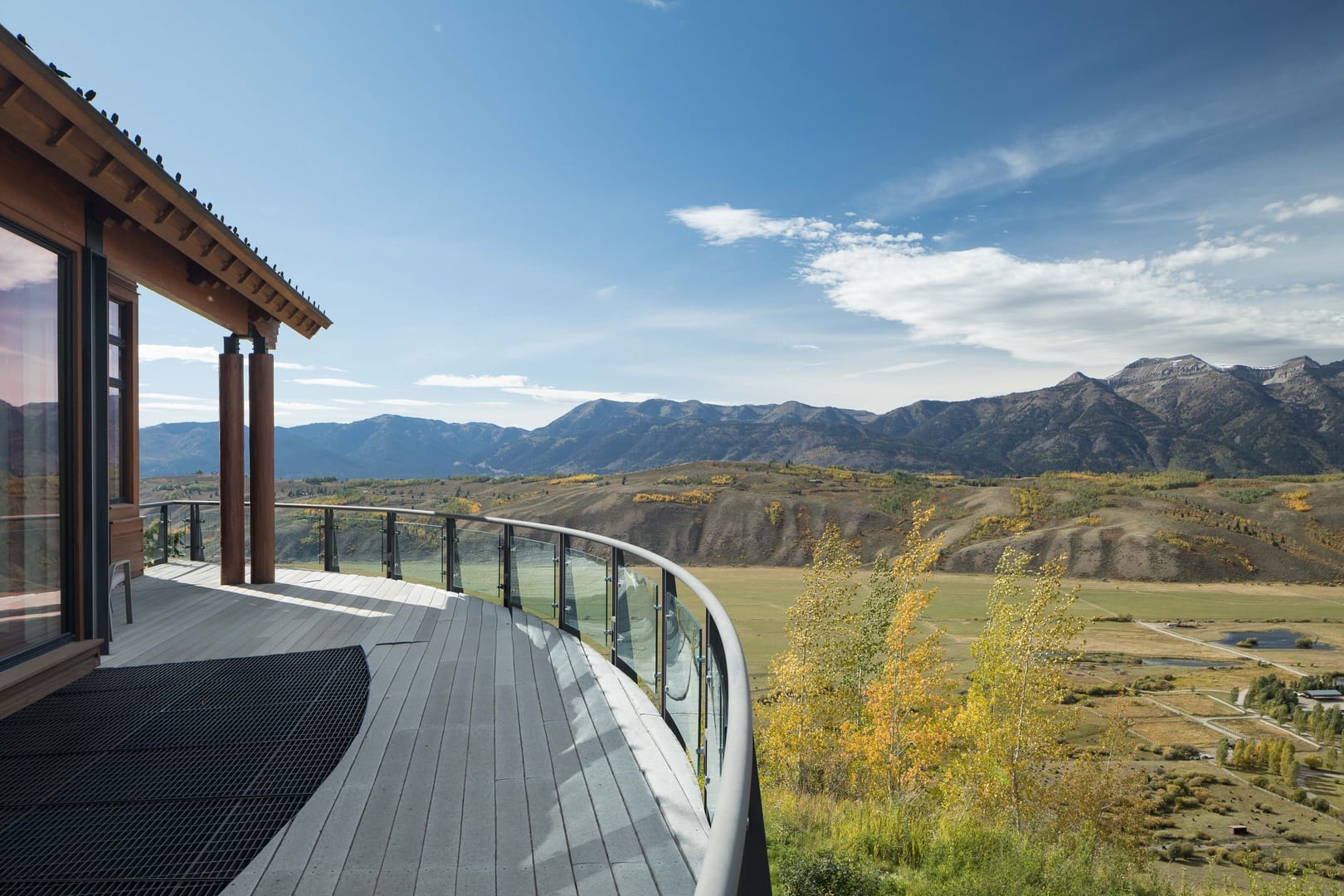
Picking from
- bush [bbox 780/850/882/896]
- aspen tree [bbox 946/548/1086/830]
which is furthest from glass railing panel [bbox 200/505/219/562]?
aspen tree [bbox 946/548/1086/830]

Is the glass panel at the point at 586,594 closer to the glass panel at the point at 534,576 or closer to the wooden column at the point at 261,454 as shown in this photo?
the glass panel at the point at 534,576

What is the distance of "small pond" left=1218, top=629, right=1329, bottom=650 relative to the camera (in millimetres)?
35562

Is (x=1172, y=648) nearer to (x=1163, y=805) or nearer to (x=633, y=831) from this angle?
(x=1163, y=805)

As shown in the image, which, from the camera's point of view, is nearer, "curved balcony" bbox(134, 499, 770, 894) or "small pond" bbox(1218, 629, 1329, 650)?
"curved balcony" bbox(134, 499, 770, 894)

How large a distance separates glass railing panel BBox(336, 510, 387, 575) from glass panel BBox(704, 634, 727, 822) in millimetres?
6661

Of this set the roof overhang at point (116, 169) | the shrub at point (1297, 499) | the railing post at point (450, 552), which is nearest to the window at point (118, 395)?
the roof overhang at point (116, 169)

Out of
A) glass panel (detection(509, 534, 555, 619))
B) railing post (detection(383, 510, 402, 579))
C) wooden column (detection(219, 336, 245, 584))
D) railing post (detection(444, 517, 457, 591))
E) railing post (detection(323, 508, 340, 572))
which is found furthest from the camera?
railing post (detection(323, 508, 340, 572))

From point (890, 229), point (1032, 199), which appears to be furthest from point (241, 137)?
point (1032, 199)

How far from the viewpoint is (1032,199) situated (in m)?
56.7

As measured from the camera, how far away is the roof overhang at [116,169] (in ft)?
11.3

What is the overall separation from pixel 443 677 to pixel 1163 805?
27729 millimetres

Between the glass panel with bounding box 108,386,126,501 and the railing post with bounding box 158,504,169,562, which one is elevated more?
the glass panel with bounding box 108,386,126,501

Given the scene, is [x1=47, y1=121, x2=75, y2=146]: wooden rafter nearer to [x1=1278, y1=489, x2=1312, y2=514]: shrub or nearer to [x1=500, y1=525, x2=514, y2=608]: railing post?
Answer: [x1=500, y1=525, x2=514, y2=608]: railing post

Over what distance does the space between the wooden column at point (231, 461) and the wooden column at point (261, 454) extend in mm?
119
